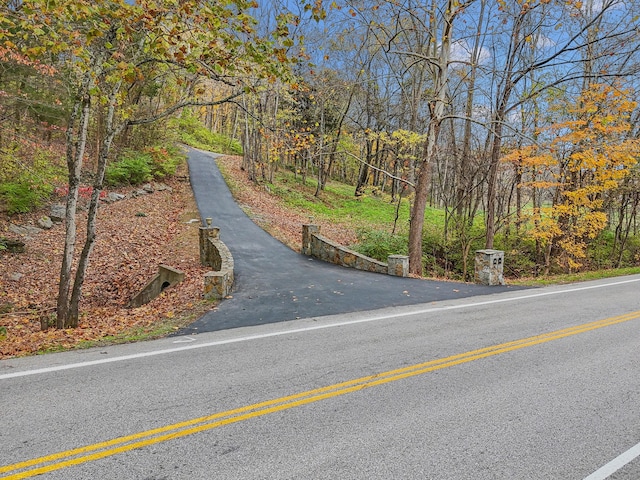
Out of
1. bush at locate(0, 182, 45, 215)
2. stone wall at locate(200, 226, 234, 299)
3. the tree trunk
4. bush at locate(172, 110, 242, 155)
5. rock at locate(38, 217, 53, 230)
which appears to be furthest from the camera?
bush at locate(172, 110, 242, 155)

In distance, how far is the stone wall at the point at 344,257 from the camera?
11664mm

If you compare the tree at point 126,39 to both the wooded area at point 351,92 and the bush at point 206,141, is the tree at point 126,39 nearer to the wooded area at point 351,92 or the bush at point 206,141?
the wooded area at point 351,92

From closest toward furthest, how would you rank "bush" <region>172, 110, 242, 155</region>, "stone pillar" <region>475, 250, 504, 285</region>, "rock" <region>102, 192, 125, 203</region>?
"stone pillar" <region>475, 250, 504, 285</region> < "rock" <region>102, 192, 125, 203</region> < "bush" <region>172, 110, 242, 155</region>

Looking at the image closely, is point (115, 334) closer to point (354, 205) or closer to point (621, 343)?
point (621, 343)

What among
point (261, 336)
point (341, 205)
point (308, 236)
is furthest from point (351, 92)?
point (261, 336)

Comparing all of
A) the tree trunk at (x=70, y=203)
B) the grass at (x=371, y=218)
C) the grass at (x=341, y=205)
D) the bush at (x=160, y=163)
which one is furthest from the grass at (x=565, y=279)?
the bush at (x=160, y=163)

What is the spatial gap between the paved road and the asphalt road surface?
1.07m

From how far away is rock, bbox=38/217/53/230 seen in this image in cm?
1547

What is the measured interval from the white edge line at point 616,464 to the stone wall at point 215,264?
277 inches

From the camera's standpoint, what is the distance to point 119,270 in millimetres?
12930

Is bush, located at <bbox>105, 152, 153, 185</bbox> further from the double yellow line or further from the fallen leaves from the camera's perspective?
the double yellow line

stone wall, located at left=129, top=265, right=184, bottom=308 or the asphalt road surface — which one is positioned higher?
the asphalt road surface

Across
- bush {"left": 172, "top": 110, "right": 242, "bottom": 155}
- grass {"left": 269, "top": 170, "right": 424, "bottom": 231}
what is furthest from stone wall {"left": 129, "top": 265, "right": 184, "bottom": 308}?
bush {"left": 172, "top": 110, "right": 242, "bottom": 155}

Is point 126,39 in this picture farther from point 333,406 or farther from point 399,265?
point 399,265
